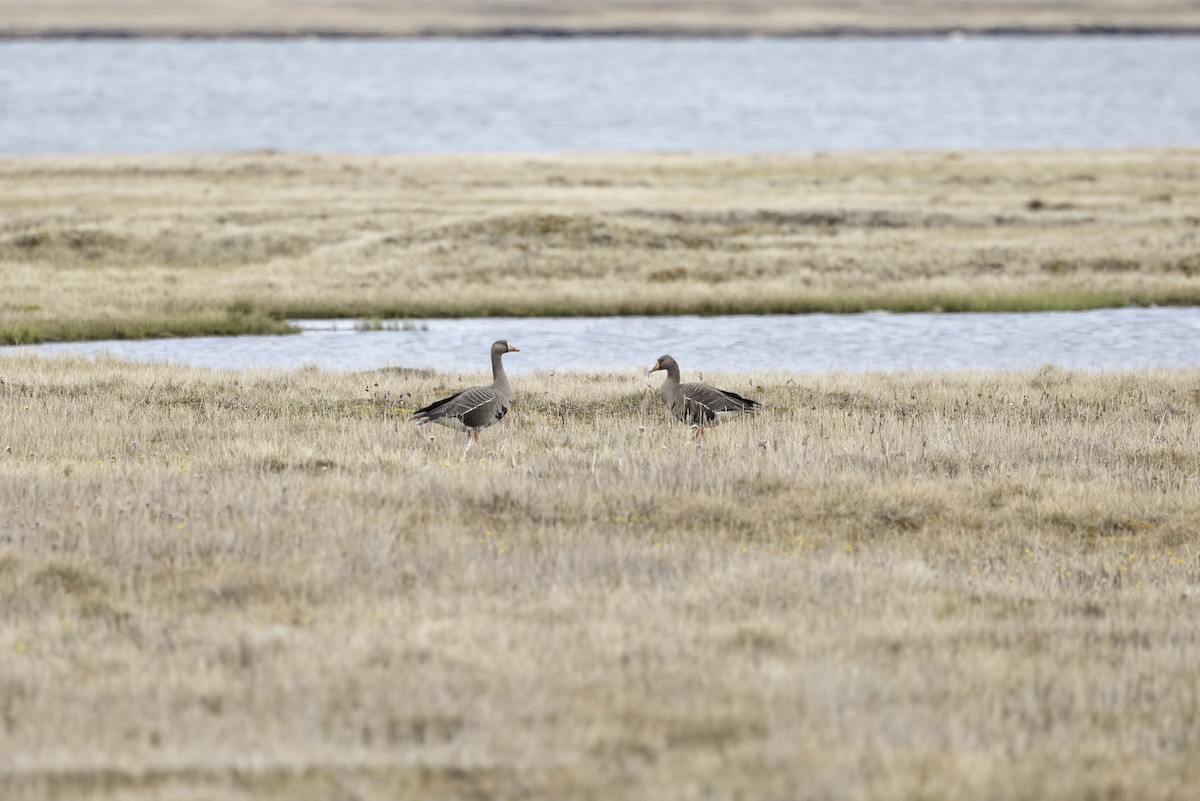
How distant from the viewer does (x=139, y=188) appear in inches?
1895

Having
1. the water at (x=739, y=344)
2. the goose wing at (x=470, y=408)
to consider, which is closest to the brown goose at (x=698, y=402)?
the goose wing at (x=470, y=408)

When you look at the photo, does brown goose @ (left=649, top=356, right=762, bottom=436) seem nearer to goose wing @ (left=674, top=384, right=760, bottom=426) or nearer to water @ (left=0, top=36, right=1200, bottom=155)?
goose wing @ (left=674, top=384, right=760, bottom=426)

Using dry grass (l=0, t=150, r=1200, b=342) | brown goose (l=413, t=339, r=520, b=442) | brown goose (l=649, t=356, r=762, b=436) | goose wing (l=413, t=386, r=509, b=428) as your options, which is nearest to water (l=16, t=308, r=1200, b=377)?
dry grass (l=0, t=150, r=1200, b=342)

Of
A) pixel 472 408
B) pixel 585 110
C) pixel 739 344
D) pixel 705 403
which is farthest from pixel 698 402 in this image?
pixel 585 110

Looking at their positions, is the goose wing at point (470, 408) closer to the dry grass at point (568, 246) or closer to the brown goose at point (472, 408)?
the brown goose at point (472, 408)

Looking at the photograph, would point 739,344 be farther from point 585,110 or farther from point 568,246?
point 585,110

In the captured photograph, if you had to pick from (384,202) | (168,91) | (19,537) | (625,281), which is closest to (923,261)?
(625,281)

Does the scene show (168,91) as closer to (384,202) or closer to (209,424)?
(384,202)

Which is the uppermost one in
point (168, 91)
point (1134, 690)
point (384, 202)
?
point (168, 91)

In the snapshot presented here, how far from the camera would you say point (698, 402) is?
49.1 ft

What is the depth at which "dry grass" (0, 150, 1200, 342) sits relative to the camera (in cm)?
2955

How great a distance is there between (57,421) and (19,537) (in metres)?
5.47

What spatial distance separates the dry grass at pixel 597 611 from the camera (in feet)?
21.6

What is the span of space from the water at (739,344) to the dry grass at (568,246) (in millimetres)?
1100
